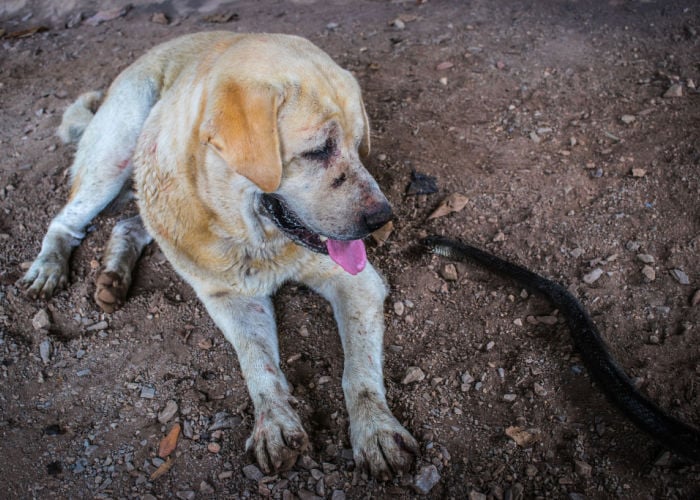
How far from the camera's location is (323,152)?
2.35 metres

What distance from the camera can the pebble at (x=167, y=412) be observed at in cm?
252

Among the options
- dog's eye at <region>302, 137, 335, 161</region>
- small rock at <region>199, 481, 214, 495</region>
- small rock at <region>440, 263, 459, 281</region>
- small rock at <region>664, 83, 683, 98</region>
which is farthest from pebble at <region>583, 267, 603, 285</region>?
small rock at <region>199, 481, 214, 495</region>

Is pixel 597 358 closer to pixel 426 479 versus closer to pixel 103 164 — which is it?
pixel 426 479

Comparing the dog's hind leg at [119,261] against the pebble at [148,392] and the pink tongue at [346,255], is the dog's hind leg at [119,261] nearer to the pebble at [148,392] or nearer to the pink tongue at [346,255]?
the pebble at [148,392]

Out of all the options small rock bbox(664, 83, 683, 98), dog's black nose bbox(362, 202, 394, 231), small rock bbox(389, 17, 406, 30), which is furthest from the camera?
small rock bbox(389, 17, 406, 30)

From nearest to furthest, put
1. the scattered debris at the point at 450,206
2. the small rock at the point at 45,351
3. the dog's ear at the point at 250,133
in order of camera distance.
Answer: the dog's ear at the point at 250,133 → the small rock at the point at 45,351 → the scattered debris at the point at 450,206

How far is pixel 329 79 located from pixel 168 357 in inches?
57.1

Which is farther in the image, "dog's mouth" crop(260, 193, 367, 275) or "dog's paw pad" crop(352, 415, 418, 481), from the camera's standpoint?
"dog's mouth" crop(260, 193, 367, 275)

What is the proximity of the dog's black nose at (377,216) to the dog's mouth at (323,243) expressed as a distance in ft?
0.75

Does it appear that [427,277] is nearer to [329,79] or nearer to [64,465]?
[329,79]

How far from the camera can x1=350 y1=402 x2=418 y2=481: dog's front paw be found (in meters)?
2.19

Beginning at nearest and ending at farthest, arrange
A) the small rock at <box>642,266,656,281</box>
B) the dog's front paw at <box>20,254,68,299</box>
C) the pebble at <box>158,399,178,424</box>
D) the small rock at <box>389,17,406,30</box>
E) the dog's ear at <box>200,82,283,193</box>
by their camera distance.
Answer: the dog's ear at <box>200,82,283,193</box> < the pebble at <box>158,399,178,424</box> < the small rock at <box>642,266,656,281</box> < the dog's front paw at <box>20,254,68,299</box> < the small rock at <box>389,17,406,30</box>

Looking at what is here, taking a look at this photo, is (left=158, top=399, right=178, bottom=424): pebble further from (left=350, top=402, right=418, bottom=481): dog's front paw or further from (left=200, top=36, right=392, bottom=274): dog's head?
(left=200, top=36, right=392, bottom=274): dog's head

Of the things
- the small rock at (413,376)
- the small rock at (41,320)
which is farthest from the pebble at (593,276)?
the small rock at (41,320)
